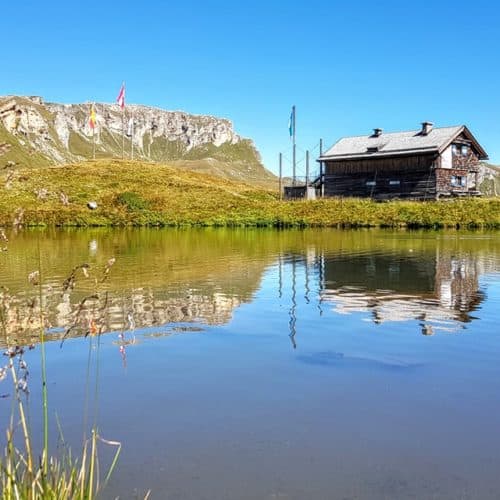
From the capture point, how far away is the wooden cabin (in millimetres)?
65812

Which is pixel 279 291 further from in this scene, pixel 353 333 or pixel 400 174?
pixel 400 174

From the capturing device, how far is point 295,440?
680 cm

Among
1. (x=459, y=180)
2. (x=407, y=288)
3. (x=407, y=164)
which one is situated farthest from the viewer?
(x=459, y=180)

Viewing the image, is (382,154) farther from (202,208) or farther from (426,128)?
(202,208)

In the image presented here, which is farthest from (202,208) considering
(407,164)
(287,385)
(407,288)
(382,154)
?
(287,385)

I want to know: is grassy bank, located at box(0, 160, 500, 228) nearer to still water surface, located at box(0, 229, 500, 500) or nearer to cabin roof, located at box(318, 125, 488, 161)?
cabin roof, located at box(318, 125, 488, 161)

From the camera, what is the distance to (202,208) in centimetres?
6762

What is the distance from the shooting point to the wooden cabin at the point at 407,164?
65.8 meters

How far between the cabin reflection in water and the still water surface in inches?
4.7

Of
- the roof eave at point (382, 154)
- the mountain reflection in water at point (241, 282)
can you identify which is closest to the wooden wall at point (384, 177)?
the roof eave at point (382, 154)

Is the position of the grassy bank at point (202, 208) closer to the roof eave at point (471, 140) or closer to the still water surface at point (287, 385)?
the roof eave at point (471, 140)

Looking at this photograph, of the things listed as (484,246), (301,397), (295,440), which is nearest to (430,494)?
(295,440)

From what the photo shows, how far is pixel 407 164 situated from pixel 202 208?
2338cm

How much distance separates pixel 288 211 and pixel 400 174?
13931 mm
